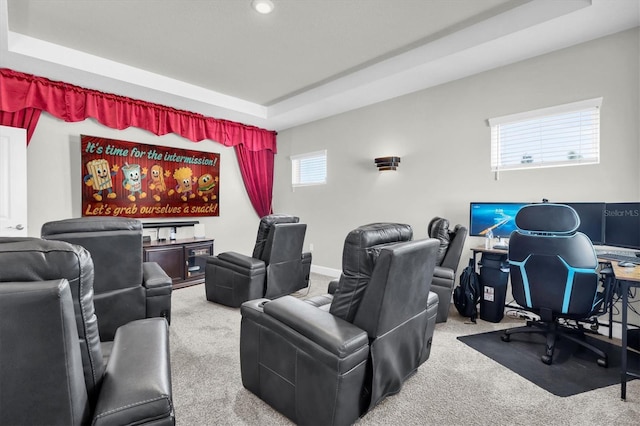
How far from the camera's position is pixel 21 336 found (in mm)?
727

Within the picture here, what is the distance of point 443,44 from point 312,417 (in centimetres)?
358

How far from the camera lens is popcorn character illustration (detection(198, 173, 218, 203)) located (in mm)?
5389

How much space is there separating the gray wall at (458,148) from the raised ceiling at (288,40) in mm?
208

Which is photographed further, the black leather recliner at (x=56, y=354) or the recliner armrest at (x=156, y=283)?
the recliner armrest at (x=156, y=283)

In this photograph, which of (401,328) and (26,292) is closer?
(26,292)

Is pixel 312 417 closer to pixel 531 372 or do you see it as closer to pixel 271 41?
pixel 531 372

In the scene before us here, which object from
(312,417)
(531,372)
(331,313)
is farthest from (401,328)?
(531,372)

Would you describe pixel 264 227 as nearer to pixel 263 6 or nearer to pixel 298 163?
pixel 263 6

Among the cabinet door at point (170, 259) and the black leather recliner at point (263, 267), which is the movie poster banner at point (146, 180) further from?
the black leather recliner at point (263, 267)

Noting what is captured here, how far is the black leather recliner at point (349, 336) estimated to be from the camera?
1.50 m

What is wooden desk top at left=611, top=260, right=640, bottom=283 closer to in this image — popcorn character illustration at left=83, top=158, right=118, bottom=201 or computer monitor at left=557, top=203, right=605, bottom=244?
computer monitor at left=557, top=203, right=605, bottom=244

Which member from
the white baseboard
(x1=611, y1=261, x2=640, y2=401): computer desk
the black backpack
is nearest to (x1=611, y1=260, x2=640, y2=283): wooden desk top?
(x1=611, y1=261, x2=640, y2=401): computer desk

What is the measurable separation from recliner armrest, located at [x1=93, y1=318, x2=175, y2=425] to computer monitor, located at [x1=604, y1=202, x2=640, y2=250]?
350cm

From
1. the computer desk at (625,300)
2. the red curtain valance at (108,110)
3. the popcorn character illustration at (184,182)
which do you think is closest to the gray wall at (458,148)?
the computer desk at (625,300)
